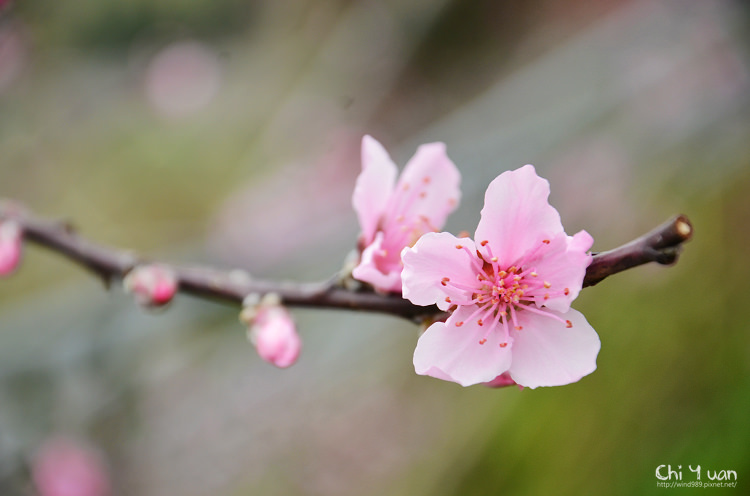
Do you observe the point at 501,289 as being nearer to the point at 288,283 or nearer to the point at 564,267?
the point at 564,267

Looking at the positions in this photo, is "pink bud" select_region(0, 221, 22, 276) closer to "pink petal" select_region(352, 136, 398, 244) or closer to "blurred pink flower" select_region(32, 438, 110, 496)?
"pink petal" select_region(352, 136, 398, 244)

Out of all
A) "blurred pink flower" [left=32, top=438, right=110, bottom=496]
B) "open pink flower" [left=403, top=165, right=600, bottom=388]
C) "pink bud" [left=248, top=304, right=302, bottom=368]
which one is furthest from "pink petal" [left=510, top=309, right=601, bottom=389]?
"blurred pink flower" [left=32, top=438, right=110, bottom=496]

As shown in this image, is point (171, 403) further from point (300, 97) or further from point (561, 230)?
point (561, 230)

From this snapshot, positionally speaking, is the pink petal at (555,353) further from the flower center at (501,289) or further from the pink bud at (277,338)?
the pink bud at (277,338)

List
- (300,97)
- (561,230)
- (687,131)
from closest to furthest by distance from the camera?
1. (561,230)
2. (687,131)
3. (300,97)

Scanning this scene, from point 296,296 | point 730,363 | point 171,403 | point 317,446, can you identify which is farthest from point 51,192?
point 730,363
